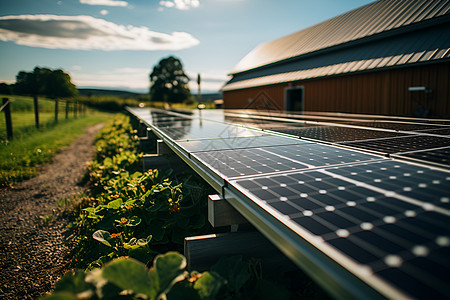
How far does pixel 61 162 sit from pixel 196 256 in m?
8.22

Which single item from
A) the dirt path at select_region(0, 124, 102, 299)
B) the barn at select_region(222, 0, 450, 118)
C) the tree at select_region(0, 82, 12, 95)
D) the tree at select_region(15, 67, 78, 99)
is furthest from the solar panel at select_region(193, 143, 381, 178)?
the tree at select_region(15, 67, 78, 99)

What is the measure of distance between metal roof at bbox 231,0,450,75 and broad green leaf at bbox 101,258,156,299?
14.2 meters

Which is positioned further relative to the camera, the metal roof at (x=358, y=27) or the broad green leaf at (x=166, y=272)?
the metal roof at (x=358, y=27)

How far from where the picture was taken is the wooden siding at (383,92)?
10773 millimetres

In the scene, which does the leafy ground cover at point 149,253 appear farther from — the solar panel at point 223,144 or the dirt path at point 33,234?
the solar panel at point 223,144

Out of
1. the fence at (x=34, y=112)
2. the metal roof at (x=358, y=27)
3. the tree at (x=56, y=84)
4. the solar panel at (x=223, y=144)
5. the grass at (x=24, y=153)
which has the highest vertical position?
the tree at (x=56, y=84)

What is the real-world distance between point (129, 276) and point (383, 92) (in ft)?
45.0

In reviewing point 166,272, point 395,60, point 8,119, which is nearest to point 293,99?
point 395,60

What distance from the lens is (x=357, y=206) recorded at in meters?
1.55

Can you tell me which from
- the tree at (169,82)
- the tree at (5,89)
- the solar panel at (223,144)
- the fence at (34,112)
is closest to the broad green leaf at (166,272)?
the solar panel at (223,144)

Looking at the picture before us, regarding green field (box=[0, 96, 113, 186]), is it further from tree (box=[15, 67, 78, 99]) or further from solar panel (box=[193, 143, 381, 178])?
tree (box=[15, 67, 78, 99])

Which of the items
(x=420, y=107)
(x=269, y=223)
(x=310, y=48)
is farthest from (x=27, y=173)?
(x=310, y=48)

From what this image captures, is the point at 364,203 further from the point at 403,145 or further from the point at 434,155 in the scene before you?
the point at 403,145

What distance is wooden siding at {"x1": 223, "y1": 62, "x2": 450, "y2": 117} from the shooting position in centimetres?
1077
